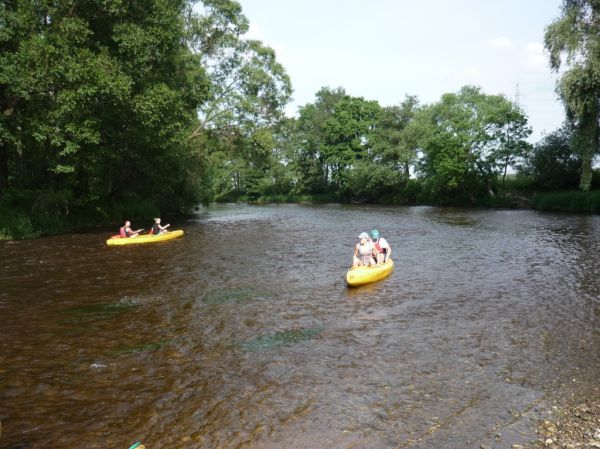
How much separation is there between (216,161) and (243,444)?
1301 inches

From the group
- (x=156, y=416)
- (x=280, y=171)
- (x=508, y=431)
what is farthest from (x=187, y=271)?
(x=280, y=171)

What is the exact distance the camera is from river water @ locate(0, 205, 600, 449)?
18.7 feet

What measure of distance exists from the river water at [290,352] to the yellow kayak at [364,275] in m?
0.28

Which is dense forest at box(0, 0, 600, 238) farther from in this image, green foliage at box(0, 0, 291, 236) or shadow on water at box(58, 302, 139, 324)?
shadow on water at box(58, 302, 139, 324)

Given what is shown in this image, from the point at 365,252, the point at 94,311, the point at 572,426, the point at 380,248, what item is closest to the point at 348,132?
the point at 380,248

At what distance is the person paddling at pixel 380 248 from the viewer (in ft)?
47.4

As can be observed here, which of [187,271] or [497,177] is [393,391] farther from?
[497,177]

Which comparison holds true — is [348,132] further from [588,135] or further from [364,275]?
[364,275]

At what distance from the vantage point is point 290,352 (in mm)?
8242

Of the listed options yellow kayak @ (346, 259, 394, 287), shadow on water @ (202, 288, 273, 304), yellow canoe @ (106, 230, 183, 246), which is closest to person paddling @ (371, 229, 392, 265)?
yellow kayak @ (346, 259, 394, 287)

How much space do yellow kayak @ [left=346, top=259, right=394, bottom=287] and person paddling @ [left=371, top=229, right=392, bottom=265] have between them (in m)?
0.48

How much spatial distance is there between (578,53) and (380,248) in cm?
2153

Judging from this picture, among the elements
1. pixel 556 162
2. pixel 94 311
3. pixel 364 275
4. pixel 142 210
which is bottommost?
pixel 94 311

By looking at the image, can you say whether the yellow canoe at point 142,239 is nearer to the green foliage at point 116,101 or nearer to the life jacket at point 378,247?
the green foliage at point 116,101
